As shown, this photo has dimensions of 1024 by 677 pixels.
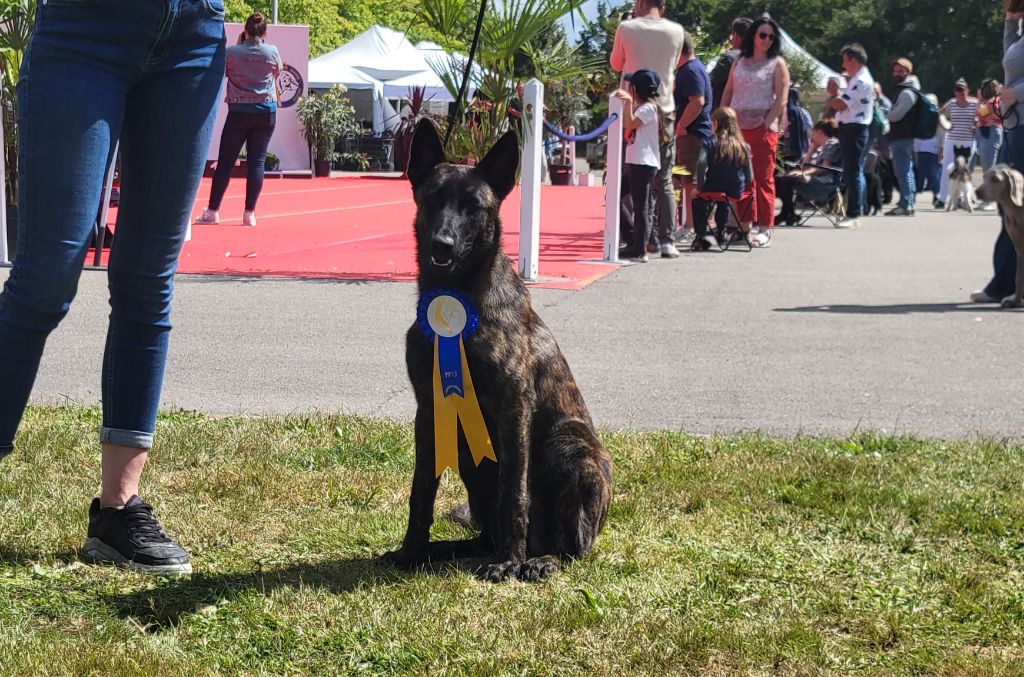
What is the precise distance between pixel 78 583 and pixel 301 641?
0.77m

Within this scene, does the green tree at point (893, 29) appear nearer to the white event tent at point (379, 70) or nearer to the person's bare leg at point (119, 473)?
the white event tent at point (379, 70)

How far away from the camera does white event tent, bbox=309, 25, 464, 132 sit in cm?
3147

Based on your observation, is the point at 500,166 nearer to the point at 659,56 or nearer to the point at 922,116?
the point at 659,56

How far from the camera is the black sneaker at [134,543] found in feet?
11.8

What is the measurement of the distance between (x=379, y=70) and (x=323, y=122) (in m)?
5.10

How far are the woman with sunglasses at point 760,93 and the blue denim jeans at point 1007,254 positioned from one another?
12.8ft

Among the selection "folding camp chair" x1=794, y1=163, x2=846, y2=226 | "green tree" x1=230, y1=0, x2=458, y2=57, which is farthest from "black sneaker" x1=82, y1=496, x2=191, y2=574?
"green tree" x1=230, y1=0, x2=458, y2=57

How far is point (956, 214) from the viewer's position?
71.4 ft

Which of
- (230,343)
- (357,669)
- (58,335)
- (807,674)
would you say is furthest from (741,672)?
(58,335)

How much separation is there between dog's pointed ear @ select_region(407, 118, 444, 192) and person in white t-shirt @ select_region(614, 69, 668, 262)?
8185mm

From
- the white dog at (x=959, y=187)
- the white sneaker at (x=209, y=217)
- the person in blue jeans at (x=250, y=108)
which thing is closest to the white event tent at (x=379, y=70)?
the white dog at (x=959, y=187)

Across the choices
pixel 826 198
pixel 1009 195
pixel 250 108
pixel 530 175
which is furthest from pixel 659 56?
pixel 826 198

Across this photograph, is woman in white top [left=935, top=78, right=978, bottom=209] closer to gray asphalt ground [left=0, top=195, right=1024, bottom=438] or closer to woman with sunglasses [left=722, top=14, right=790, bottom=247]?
woman with sunglasses [left=722, top=14, right=790, bottom=247]

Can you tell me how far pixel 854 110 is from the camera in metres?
17.0
